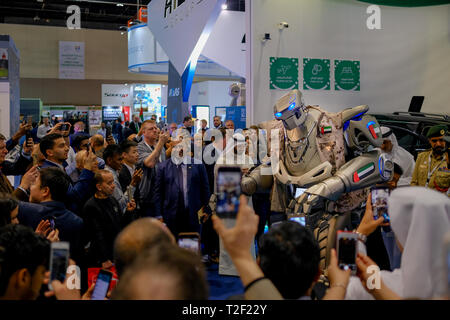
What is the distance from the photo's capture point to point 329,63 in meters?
8.61

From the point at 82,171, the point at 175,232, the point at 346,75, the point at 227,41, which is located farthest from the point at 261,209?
the point at 227,41

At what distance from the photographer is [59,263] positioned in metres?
1.51

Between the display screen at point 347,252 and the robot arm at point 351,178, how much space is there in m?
2.01

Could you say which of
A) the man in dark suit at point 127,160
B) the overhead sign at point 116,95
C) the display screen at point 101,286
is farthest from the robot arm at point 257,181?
the overhead sign at point 116,95

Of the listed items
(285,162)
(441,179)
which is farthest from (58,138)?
(441,179)

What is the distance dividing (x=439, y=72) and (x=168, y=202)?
698 centimetres

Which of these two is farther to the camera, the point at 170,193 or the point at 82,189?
the point at 170,193

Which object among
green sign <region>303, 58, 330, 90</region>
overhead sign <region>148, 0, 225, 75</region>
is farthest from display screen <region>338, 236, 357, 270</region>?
green sign <region>303, 58, 330, 90</region>

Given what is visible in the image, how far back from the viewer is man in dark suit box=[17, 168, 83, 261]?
2.99 metres

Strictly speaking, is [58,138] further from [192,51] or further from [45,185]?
[192,51]

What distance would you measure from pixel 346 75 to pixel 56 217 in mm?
6941

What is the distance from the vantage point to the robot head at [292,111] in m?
4.08

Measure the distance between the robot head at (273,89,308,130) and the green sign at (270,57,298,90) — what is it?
410 centimetres

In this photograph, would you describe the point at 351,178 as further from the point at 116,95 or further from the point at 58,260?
the point at 116,95
